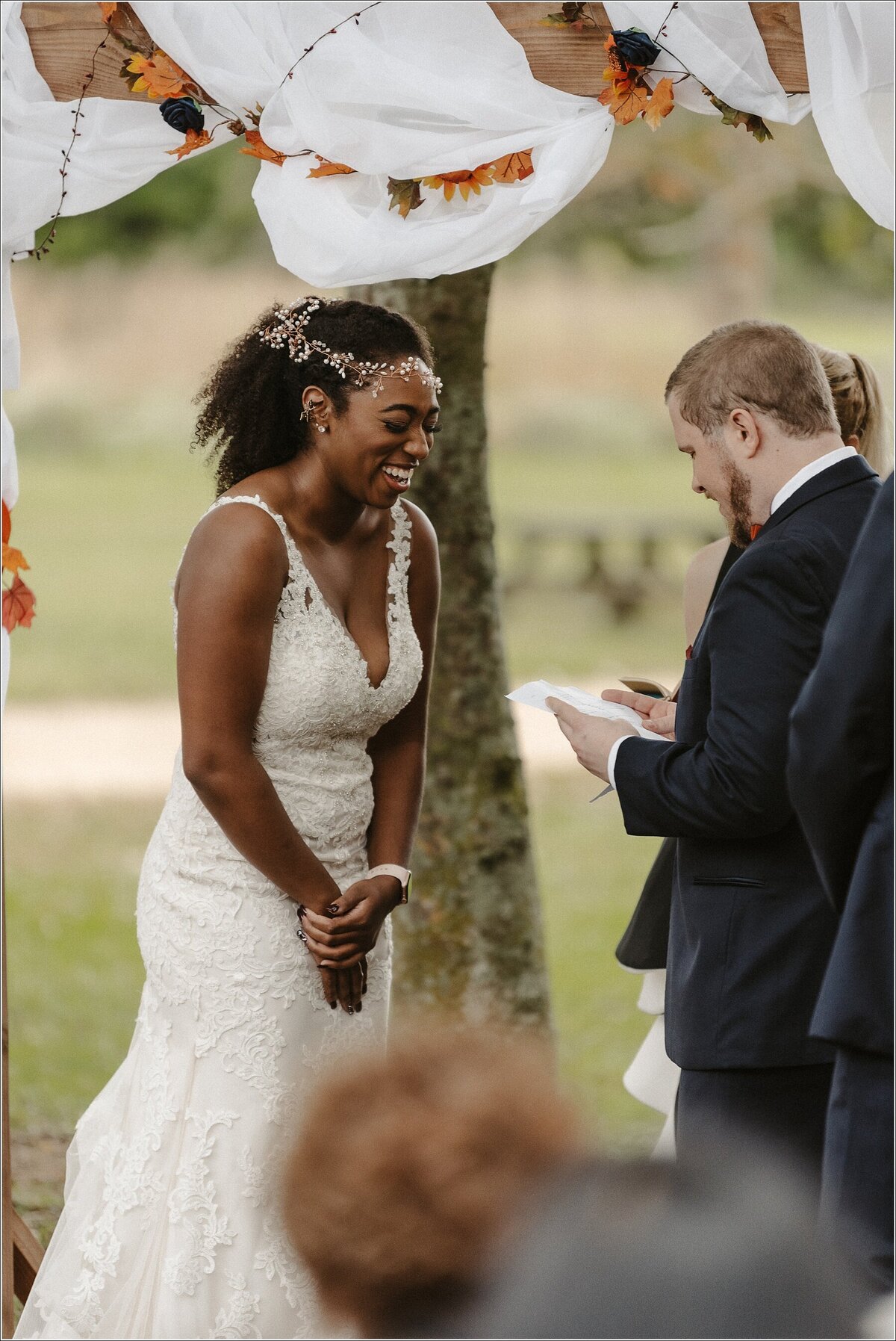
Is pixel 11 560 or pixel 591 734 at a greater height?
pixel 11 560

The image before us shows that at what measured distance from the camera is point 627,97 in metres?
2.64

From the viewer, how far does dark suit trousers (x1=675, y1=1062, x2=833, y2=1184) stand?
259 centimetres

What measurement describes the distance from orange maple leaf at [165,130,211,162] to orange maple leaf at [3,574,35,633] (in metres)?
0.90

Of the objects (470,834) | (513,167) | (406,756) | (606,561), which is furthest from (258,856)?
(606,561)

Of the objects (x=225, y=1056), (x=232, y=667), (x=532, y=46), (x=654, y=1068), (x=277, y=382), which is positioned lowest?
(x=654, y=1068)

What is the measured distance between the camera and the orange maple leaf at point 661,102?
2.60m

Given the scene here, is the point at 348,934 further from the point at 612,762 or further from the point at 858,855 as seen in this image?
the point at 858,855

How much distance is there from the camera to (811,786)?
85.3 inches

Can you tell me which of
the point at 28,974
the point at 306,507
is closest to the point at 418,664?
the point at 306,507

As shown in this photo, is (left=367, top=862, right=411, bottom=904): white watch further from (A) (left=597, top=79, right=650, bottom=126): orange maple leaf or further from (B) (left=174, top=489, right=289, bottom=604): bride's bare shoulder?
(A) (left=597, top=79, right=650, bottom=126): orange maple leaf

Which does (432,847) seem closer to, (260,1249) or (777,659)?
(260,1249)

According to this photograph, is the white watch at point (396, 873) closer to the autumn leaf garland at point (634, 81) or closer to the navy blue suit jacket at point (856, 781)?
the navy blue suit jacket at point (856, 781)

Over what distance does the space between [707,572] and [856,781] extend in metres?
1.33

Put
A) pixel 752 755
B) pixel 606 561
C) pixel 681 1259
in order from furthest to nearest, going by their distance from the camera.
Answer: pixel 606 561 → pixel 752 755 → pixel 681 1259
